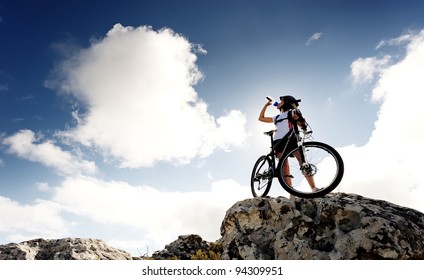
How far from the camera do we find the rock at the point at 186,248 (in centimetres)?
1012

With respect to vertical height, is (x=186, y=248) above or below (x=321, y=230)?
below

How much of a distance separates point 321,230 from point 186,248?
5147mm

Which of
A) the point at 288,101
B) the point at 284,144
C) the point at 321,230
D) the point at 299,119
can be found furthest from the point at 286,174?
the point at 288,101

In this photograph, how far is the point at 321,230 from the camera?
21.4ft

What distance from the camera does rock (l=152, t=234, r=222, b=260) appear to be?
10.1m

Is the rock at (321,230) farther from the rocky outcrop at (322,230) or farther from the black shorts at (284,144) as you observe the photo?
the black shorts at (284,144)

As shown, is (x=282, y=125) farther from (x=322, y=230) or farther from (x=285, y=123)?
(x=322, y=230)

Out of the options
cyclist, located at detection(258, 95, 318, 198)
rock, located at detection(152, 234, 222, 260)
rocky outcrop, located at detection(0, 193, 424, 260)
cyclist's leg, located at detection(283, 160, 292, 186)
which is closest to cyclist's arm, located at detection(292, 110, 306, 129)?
cyclist, located at detection(258, 95, 318, 198)

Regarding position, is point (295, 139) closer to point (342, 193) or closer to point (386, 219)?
point (342, 193)

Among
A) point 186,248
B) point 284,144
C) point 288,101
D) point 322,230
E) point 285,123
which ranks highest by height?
point 288,101

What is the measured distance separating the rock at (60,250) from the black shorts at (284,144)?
571cm

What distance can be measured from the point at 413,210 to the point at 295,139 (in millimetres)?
3036

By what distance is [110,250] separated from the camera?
10.3 meters
